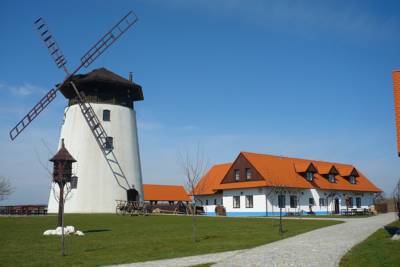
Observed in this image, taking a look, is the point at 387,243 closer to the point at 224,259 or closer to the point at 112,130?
the point at 224,259

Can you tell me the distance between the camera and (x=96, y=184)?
116ft

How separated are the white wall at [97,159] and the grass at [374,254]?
80.7ft

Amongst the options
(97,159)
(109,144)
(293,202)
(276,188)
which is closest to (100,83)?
(109,144)

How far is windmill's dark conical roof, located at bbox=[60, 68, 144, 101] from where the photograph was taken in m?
36.5

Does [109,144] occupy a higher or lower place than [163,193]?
higher

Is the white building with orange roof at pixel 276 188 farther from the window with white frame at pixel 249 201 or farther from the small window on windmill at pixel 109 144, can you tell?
the small window on windmill at pixel 109 144

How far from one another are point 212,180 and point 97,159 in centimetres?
1677

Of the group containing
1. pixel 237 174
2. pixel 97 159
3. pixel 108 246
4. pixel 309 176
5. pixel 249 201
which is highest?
pixel 97 159

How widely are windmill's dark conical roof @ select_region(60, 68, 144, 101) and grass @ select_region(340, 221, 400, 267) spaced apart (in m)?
26.8

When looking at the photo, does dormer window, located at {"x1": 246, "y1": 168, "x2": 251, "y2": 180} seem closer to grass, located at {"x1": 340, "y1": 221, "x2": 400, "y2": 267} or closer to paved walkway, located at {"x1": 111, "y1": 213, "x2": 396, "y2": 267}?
grass, located at {"x1": 340, "y1": 221, "x2": 400, "y2": 267}

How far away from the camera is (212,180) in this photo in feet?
161

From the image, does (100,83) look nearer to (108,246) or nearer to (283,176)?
(283,176)

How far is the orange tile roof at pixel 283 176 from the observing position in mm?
41156

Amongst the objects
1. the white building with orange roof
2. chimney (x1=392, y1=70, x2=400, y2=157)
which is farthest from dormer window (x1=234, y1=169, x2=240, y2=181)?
chimney (x1=392, y1=70, x2=400, y2=157)
